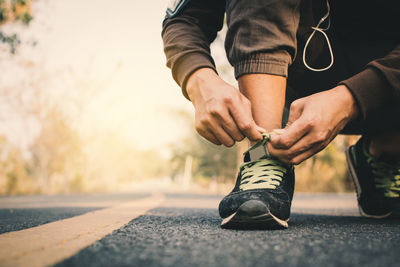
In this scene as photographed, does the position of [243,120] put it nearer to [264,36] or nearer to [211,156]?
[264,36]

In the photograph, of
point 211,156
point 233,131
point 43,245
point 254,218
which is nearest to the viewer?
point 43,245

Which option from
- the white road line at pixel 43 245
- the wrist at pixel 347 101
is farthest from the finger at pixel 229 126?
the white road line at pixel 43 245

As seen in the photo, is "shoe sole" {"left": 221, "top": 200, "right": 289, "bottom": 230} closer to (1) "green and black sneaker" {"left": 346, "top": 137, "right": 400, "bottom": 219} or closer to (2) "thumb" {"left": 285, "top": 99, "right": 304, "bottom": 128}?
(2) "thumb" {"left": 285, "top": 99, "right": 304, "bottom": 128}

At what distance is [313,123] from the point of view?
2.80 ft

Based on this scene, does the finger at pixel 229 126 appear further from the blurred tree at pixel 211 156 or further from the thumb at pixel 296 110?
the blurred tree at pixel 211 156

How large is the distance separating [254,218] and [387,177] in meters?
A: 0.93

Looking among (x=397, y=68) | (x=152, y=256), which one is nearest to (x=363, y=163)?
(x=397, y=68)

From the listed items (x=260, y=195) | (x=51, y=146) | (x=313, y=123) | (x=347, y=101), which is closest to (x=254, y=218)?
(x=260, y=195)

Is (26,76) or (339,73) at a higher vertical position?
(26,76)

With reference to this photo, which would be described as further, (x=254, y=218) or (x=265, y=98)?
(x=265, y=98)

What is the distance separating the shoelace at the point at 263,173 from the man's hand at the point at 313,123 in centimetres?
8

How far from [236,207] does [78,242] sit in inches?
17.8

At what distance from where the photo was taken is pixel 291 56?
1.13m

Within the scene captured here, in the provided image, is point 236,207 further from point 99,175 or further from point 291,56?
Result: point 99,175
